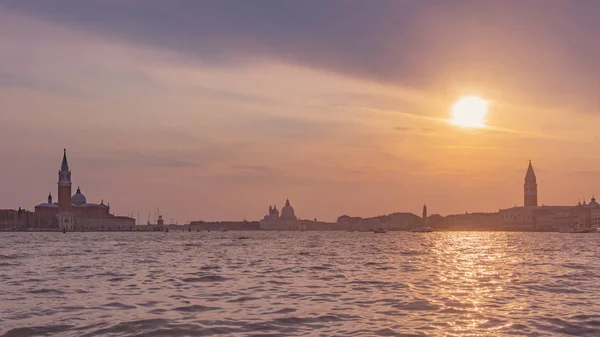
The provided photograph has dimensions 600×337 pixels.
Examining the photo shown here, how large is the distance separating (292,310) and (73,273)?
56.9 ft

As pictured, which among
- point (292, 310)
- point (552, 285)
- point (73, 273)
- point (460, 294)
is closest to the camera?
point (292, 310)

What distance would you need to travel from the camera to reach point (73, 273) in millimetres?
33688

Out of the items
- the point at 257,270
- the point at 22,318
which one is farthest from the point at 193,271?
the point at 22,318

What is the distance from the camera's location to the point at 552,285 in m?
27.9

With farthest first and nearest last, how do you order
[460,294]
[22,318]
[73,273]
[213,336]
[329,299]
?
[73,273], [460,294], [329,299], [22,318], [213,336]

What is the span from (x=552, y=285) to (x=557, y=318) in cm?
961

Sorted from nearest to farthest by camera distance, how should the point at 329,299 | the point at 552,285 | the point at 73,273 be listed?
the point at 329,299
the point at 552,285
the point at 73,273

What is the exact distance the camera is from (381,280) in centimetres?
3002

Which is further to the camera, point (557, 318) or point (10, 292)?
point (10, 292)

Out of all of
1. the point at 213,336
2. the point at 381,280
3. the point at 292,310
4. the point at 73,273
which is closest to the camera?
the point at 213,336

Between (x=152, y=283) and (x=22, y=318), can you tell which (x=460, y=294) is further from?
(x=22, y=318)

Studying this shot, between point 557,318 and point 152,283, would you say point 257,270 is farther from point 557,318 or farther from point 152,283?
point 557,318

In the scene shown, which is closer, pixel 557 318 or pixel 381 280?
pixel 557 318

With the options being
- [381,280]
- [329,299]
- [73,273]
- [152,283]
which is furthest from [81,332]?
[73,273]
